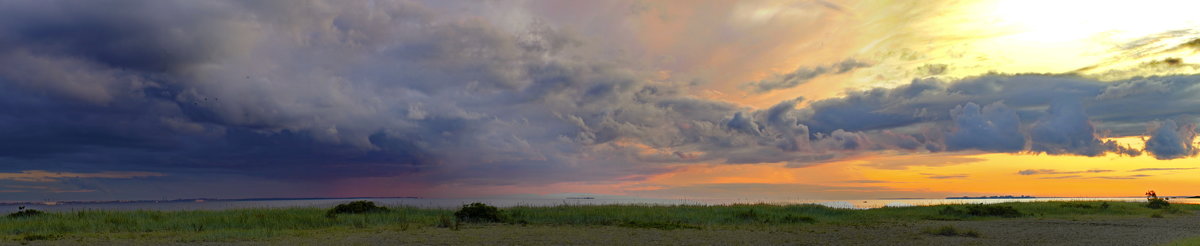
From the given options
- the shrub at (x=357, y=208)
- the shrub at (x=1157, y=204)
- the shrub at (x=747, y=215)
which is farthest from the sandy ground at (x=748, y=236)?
the shrub at (x=1157, y=204)

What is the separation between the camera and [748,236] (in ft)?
81.5

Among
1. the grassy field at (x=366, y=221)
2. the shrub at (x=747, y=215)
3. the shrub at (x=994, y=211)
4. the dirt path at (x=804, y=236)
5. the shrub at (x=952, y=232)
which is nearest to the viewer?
the dirt path at (x=804, y=236)

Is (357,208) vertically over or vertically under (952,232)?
over

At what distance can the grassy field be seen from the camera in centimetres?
2522

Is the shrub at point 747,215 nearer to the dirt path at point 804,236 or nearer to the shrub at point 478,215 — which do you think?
the dirt path at point 804,236

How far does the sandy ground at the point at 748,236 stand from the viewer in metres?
22.0

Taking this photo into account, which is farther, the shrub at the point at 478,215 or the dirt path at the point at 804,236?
the shrub at the point at 478,215

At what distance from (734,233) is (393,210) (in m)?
21.0

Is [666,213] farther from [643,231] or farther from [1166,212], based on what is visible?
[1166,212]

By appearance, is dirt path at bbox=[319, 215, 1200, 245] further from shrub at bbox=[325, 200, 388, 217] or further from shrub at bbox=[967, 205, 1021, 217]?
shrub at bbox=[325, 200, 388, 217]

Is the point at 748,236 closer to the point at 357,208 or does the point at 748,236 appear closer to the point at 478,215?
the point at 478,215

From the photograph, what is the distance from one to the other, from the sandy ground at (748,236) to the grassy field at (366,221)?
1.37 metres

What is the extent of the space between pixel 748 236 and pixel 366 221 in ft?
59.2

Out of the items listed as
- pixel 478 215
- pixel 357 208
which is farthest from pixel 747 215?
pixel 357 208
